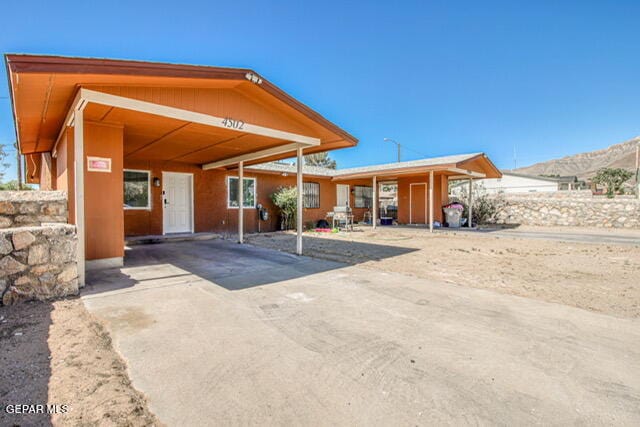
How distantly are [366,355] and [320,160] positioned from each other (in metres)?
40.6

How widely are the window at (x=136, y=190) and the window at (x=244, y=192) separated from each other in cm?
272

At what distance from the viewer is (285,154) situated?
7977mm

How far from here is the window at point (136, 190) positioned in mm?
8984

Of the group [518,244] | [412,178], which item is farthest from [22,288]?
[412,178]

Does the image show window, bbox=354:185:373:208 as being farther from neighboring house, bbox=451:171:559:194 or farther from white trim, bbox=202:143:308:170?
neighboring house, bbox=451:171:559:194

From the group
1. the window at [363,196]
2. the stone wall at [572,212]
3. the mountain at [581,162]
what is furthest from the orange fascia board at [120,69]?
the mountain at [581,162]

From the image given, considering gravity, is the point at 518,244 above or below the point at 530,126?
below

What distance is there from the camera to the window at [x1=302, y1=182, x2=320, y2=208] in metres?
14.2

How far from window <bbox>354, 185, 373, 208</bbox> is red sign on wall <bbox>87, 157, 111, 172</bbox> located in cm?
1302

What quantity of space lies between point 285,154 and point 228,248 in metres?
2.87

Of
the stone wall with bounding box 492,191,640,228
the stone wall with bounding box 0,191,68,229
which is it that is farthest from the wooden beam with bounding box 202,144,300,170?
the stone wall with bounding box 492,191,640,228

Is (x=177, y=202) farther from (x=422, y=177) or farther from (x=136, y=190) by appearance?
(x=422, y=177)

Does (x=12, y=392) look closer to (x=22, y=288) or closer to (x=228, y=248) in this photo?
(x=22, y=288)

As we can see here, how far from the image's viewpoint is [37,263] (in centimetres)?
351
